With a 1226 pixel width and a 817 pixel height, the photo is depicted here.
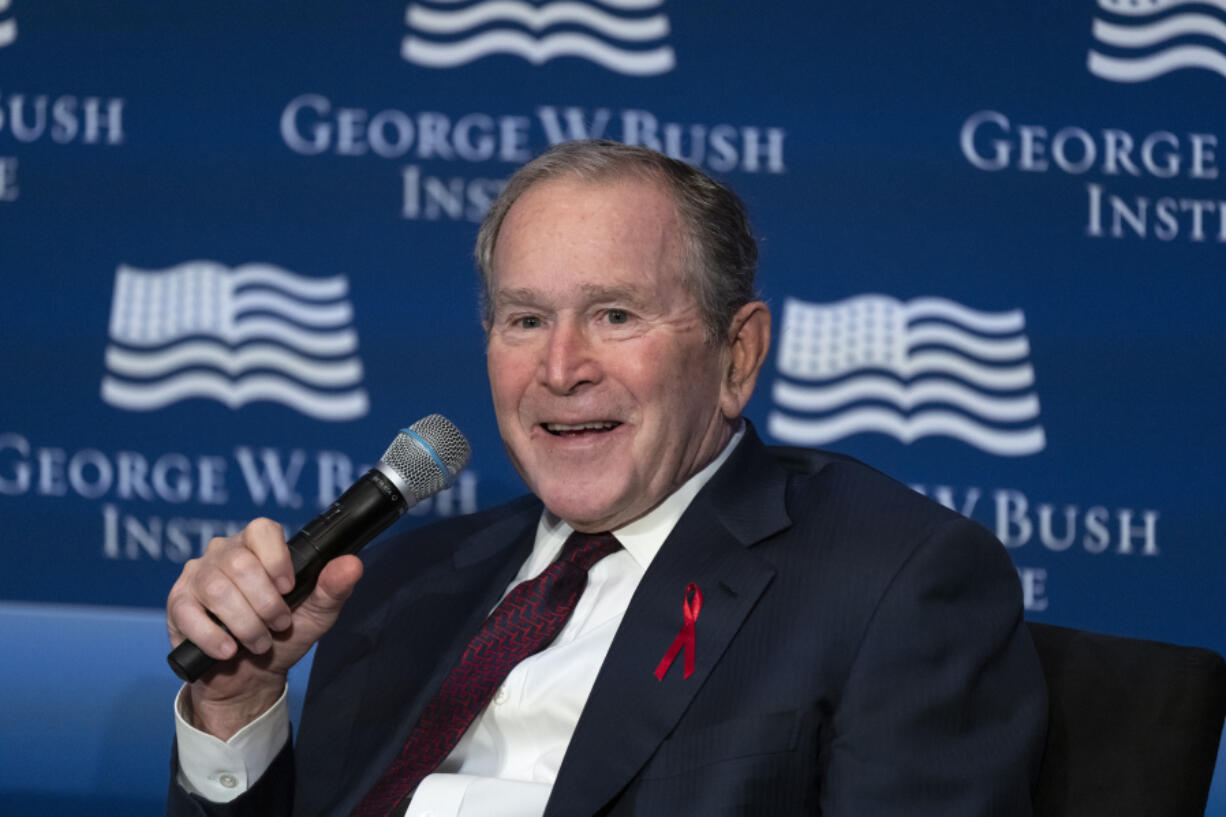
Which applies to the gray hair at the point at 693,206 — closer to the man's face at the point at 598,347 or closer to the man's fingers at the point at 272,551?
the man's face at the point at 598,347

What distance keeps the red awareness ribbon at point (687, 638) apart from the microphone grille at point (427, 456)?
381mm

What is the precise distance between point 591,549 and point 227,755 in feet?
2.08

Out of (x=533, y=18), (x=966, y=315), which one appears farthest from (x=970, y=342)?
(x=533, y=18)

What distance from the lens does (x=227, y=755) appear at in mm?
1938

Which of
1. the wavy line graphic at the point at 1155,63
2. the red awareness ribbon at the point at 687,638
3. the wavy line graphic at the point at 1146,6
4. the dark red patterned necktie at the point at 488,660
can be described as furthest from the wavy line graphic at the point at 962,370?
the red awareness ribbon at the point at 687,638

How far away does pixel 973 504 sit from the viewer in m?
2.94

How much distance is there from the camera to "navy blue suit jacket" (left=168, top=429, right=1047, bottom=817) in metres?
1.63

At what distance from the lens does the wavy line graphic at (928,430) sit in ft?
9.64

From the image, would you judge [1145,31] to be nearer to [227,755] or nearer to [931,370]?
[931,370]

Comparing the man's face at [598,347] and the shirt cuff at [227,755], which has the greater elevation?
the man's face at [598,347]

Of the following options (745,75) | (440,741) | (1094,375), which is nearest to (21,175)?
(745,75)

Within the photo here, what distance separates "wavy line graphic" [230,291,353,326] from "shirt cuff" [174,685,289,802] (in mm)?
1332

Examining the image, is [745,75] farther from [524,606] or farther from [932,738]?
[932,738]

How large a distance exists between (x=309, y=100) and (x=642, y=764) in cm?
203
